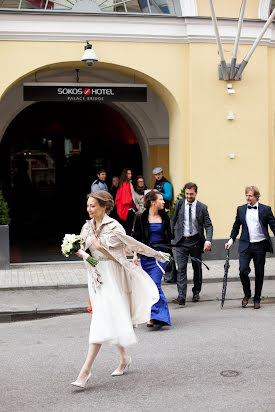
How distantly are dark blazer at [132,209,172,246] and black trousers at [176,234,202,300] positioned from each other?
0.86m

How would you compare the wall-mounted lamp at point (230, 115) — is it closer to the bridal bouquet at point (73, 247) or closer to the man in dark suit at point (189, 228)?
the man in dark suit at point (189, 228)

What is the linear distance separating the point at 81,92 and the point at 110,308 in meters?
8.39

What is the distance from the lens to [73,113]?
76.0 feet

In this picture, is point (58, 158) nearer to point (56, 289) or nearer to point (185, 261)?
point (56, 289)

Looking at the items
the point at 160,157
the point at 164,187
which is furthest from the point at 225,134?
the point at 160,157

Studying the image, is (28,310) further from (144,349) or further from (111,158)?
(111,158)

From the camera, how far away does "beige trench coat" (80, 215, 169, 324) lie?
576cm

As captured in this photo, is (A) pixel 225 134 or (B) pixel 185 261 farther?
(A) pixel 225 134

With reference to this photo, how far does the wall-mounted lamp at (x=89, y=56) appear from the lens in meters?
12.3

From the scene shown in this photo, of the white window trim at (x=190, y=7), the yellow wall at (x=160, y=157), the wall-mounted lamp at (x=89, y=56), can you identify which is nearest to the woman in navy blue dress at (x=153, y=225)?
the wall-mounted lamp at (x=89, y=56)

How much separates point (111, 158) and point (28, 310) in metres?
14.7

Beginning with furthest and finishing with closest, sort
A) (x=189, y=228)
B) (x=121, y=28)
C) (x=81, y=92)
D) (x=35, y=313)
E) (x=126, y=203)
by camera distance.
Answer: (x=126, y=203) < (x=81, y=92) < (x=121, y=28) < (x=189, y=228) < (x=35, y=313)

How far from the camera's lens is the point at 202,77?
1321 centimetres

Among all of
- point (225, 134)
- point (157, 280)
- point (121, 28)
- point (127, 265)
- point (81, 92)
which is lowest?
point (157, 280)
